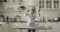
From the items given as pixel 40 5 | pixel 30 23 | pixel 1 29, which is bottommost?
pixel 1 29

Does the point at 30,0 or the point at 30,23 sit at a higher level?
the point at 30,0

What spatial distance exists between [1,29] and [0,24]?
0.88 feet

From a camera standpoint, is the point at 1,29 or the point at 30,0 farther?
the point at 30,0

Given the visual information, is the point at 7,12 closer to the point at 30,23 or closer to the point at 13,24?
the point at 13,24

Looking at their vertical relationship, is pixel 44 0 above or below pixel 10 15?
above

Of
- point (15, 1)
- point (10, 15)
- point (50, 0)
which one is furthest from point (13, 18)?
point (50, 0)

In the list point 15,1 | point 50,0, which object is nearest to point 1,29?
point 15,1

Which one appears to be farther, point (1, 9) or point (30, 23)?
point (1, 9)

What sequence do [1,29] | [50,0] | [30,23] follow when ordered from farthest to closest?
[50,0] → [1,29] → [30,23]

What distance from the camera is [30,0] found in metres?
7.14

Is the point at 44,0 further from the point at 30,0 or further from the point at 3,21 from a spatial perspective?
the point at 3,21

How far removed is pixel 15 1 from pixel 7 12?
0.67 meters

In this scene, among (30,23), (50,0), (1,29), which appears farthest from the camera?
(50,0)

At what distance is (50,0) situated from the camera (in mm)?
7129
